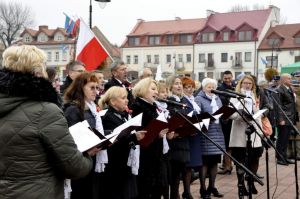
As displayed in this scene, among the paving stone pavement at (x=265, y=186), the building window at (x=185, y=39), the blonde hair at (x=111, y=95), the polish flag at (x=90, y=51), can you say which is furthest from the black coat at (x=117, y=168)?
the building window at (x=185, y=39)

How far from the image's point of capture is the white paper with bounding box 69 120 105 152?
3.41m

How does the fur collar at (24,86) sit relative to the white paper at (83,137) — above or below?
above

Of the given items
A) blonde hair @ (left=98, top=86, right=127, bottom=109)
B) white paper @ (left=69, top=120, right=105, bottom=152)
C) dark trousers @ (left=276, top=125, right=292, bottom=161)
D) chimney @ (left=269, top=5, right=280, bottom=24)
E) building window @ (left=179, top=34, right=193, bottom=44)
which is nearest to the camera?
white paper @ (left=69, top=120, right=105, bottom=152)

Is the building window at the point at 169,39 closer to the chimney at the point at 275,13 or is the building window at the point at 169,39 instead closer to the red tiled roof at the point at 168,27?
the red tiled roof at the point at 168,27

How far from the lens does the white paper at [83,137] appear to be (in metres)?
3.41

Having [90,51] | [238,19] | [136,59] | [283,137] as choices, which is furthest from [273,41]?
[90,51]

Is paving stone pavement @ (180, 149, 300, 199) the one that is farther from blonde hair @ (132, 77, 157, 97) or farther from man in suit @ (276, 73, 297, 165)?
blonde hair @ (132, 77, 157, 97)

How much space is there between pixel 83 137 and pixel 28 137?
29.9 inches

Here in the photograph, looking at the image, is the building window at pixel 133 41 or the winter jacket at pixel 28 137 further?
the building window at pixel 133 41

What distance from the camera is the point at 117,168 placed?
4977 millimetres

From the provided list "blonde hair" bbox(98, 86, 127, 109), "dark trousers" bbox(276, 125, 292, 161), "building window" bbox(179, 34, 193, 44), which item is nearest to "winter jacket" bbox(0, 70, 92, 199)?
"blonde hair" bbox(98, 86, 127, 109)

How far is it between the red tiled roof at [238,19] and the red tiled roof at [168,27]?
5.95ft

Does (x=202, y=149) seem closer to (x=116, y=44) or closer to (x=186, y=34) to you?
(x=186, y=34)

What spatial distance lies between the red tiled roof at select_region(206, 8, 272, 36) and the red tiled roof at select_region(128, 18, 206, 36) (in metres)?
1.81
